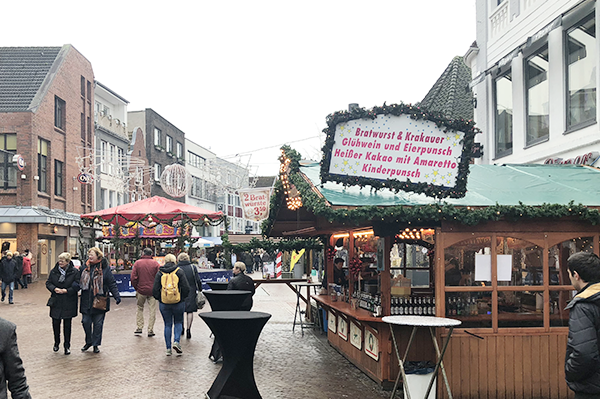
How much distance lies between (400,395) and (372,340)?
3.53 feet

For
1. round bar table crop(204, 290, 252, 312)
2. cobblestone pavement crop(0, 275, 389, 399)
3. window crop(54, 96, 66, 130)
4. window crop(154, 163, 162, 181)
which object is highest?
window crop(54, 96, 66, 130)

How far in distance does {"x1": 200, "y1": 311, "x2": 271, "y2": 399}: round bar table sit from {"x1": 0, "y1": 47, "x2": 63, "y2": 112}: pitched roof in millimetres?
27437

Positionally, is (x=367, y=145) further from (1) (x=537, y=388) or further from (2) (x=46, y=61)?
(2) (x=46, y=61)

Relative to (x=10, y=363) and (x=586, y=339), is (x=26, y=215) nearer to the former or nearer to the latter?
(x=10, y=363)

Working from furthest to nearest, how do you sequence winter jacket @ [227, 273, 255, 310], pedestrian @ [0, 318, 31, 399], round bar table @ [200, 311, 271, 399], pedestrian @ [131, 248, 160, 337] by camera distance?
1. pedestrian @ [131, 248, 160, 337]
2. winter jacket @ [227, 273, 255, 310]
3. round bar table @ [200, 311, 271, 399]
4. pedestrian @ [0, 318, 31, 399]

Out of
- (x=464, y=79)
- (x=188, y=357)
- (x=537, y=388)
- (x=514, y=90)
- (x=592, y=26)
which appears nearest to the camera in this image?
(x=537, y=388)

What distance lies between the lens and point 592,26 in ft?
39.0

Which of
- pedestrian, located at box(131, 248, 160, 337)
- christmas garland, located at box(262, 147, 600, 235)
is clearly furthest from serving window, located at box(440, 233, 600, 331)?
pedestrian, located at box(131, 248, 160, 337)

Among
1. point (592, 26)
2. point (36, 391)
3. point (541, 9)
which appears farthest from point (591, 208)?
point (36, 391)

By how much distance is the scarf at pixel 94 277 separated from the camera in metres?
10.9

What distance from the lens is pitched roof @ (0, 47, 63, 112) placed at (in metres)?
31.9

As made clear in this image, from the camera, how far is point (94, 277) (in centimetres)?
1103

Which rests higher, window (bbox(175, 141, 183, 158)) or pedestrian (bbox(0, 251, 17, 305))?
window (bbox(175, 141, 183, 158))

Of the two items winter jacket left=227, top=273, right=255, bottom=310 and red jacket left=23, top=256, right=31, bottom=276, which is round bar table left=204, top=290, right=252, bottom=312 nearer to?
winter jacket left=227, top=273, right=255, bottom=310
